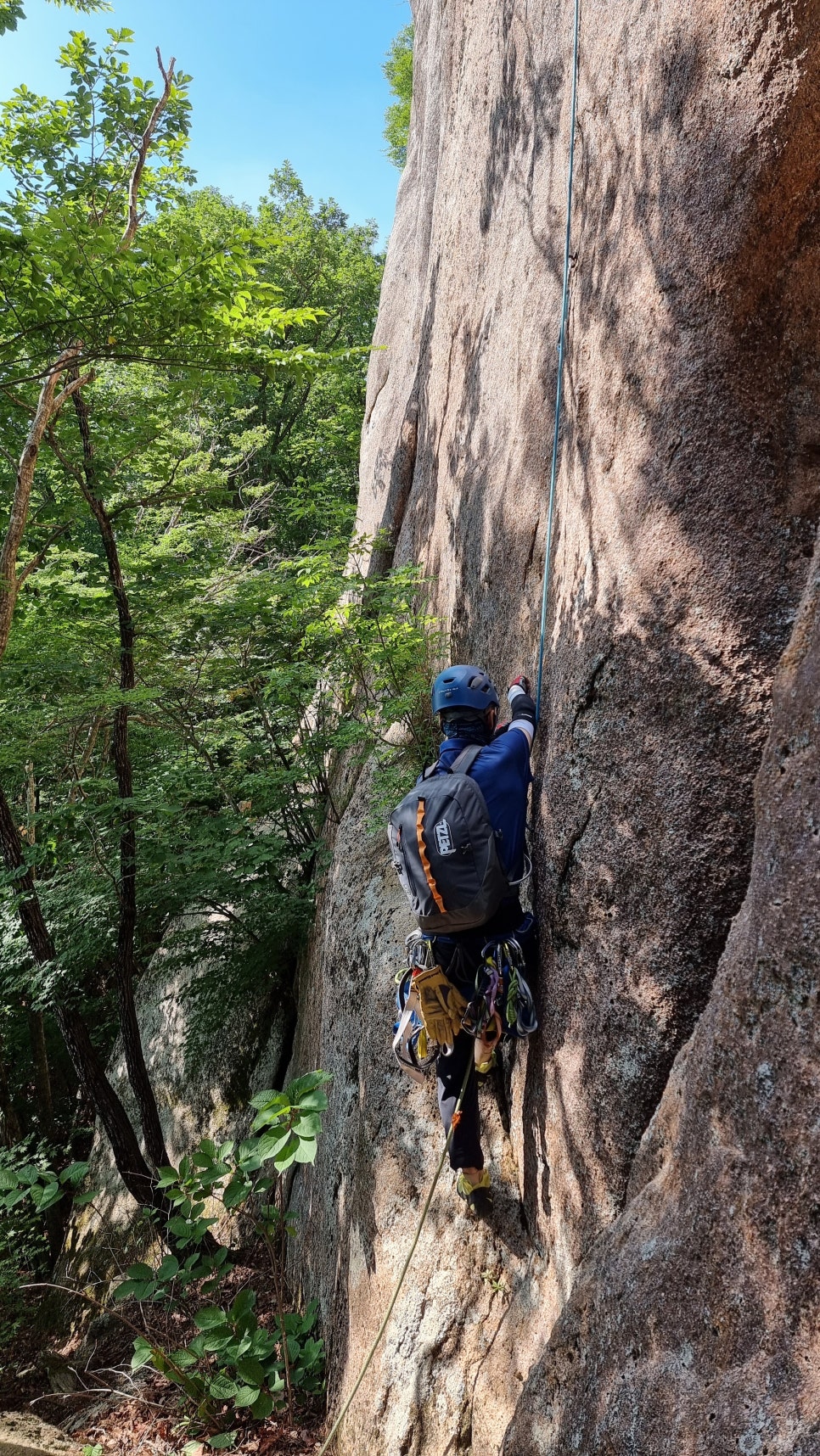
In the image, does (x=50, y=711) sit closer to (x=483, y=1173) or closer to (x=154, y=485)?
(x=154, y=485)

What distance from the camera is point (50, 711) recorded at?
23.0 feet

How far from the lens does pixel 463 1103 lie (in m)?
3.82

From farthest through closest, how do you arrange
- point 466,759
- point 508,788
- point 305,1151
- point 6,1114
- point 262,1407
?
point 6,1114, point 262,1407, point 466,759, point 508,788, point 305,1151

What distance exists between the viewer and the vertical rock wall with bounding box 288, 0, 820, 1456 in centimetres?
215

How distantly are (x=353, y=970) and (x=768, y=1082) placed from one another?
4.37 meters

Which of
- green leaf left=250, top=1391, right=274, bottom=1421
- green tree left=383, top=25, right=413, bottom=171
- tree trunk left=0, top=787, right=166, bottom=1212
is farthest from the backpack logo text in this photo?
green tree left=383, top=25, right=413, bottom=171

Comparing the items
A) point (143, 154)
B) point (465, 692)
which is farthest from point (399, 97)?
point (465, 692)

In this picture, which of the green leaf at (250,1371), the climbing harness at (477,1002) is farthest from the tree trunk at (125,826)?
the climbing harness at (477,1002)

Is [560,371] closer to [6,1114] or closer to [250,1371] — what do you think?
[250,1371]

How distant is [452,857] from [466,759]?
1.57 feet

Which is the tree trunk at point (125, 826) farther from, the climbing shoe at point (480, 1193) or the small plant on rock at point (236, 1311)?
the climbing shoe at point (480, 1193)

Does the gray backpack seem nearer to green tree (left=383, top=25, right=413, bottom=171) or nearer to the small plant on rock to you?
the small plant on rock

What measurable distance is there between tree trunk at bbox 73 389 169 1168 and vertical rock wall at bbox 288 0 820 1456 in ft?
12.4

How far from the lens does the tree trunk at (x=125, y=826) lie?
6953 mm
